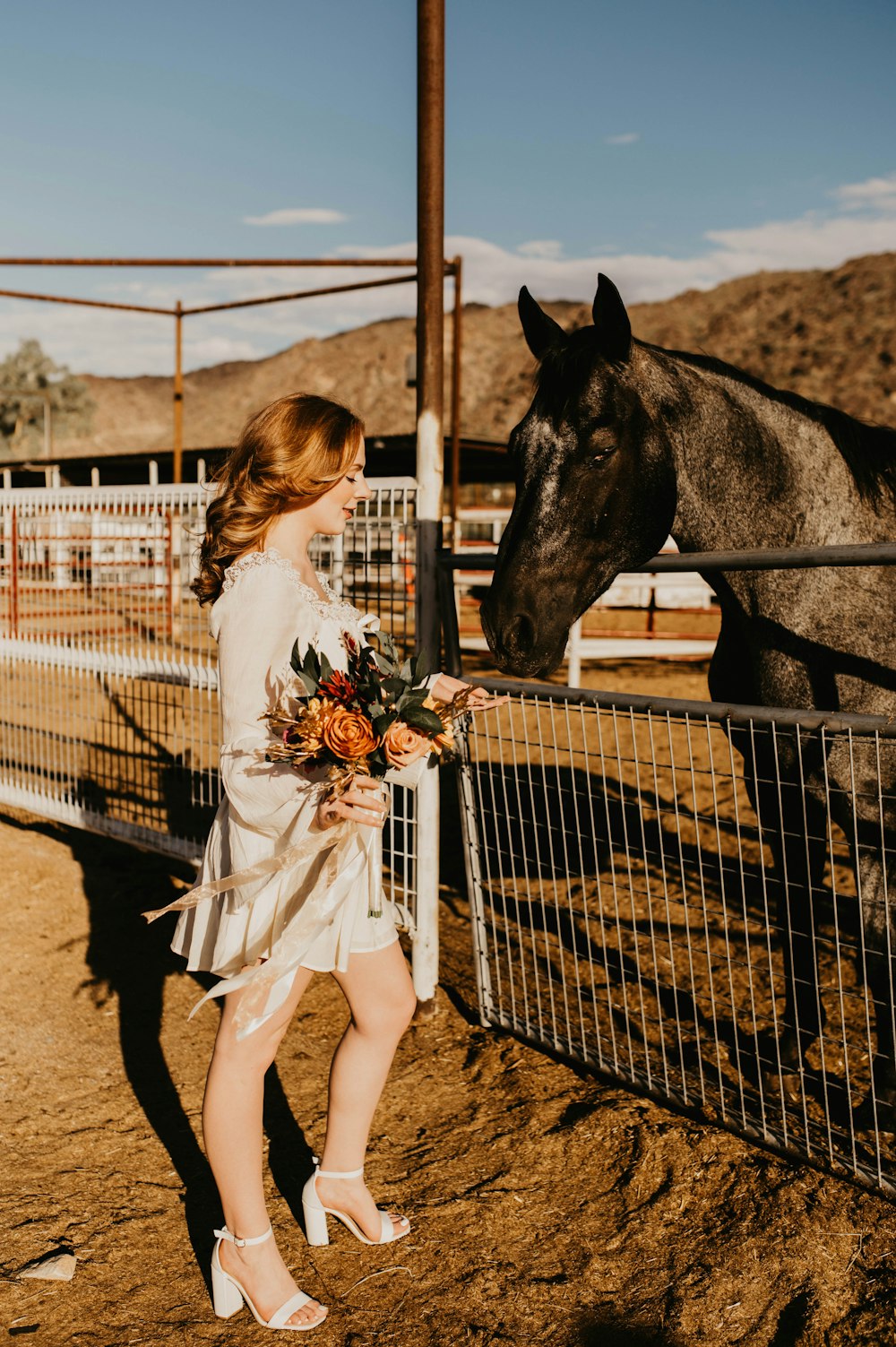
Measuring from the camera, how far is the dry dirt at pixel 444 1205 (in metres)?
2.11

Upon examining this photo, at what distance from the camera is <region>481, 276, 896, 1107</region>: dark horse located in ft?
8.66

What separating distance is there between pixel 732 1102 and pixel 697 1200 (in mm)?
540

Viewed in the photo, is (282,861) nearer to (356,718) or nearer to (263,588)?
(356,718)

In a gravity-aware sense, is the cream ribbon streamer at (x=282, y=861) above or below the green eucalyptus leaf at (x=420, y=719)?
below

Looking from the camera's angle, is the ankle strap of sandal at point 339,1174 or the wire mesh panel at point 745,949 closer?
the ankle strap of sandal at point 339,1174

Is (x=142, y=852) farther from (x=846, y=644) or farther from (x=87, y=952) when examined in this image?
Result: (x=846, y=644)

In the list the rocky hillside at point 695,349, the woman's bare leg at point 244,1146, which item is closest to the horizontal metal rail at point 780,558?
the woman's bare leg at point 244,1146

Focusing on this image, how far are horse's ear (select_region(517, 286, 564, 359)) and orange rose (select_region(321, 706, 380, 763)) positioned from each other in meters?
1.49

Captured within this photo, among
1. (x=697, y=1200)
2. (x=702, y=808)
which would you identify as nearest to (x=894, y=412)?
(x=702, y=808)

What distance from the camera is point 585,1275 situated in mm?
2256

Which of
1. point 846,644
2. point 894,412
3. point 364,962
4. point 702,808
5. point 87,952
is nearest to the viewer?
point 364,962

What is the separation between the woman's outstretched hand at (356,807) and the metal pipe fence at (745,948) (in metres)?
0.58

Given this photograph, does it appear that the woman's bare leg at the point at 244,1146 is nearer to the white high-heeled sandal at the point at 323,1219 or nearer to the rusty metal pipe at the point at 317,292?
the white high-heeled sandal at the point at 323,1219

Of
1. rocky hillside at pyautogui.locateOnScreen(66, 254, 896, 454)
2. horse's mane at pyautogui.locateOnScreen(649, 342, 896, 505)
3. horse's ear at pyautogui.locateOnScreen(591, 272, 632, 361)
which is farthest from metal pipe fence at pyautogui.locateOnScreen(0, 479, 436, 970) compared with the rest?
rocky hillside at pyautogui.locateOnScreen(66, 254, 896, 454)
